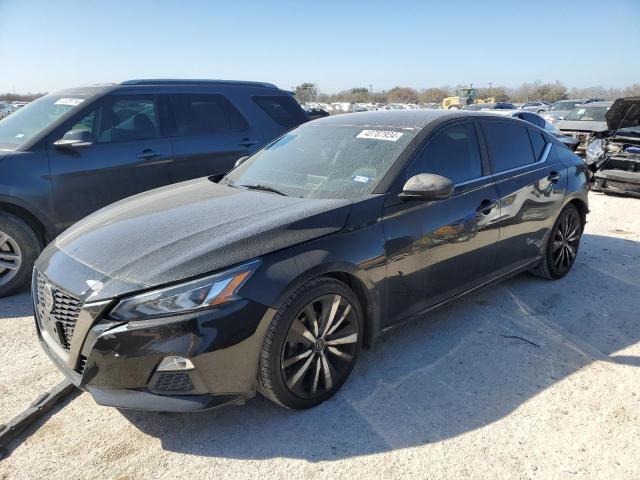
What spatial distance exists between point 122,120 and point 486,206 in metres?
3.70

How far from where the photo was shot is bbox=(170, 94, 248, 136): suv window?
17.7 ft

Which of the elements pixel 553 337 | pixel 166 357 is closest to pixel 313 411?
pixel 166 357

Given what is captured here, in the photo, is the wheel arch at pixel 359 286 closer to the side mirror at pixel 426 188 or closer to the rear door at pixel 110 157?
the side mirror at pixel 426 188

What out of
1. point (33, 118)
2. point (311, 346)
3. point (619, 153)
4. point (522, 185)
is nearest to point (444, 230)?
point (522, 185)

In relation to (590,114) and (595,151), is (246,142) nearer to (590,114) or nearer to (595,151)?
Answer: (595,151)

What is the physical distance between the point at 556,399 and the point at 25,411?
10.0 feet

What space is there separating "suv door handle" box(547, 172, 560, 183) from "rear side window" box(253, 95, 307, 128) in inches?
123

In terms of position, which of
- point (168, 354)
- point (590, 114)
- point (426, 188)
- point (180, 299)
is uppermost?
point (590, 114)

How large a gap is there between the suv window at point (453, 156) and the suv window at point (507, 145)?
20 cm

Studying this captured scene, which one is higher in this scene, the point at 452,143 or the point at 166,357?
the point at 452,143

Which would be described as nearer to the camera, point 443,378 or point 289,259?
point 289,259

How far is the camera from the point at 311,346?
2.70 m

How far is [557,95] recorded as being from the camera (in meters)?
71.0

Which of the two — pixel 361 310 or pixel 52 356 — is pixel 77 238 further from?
pixel 361 310
